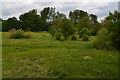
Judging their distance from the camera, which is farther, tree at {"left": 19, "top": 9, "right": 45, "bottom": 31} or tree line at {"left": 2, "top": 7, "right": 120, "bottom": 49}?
tree at {"left": 19, "top": 9, "right": 45, "bottom": 31}

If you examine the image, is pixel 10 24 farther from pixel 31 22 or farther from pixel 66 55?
pixel 66 55

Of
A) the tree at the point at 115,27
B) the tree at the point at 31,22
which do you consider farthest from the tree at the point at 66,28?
the tree at the point at 31,22

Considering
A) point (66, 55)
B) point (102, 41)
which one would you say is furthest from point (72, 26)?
point (66, 55)

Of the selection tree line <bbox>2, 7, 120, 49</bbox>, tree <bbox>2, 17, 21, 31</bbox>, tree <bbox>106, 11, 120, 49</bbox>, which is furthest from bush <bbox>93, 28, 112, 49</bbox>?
tree <bbox>2, 17, 21, 31</bbox>

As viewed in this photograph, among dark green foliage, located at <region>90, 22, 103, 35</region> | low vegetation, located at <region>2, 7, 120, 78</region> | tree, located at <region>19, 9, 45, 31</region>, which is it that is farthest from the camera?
tree, located at <region>19, 9, 45, 31</region>

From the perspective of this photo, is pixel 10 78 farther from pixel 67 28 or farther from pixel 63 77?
pixel 67 28

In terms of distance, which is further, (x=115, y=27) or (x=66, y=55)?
(x=115, y=27)

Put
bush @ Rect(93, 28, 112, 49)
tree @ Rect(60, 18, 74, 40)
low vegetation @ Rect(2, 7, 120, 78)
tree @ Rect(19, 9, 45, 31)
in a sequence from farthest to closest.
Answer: tree @ Rect(19, 9, 45, 31) → tree @ Rect(60, 18, 74, 40) → bush @ Rect(93, 28, 112, 49) → low vegetation @ Rect(2, 7, 120, 78)

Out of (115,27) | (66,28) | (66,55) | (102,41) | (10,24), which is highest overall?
(10,24)

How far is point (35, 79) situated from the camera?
5.52 metres

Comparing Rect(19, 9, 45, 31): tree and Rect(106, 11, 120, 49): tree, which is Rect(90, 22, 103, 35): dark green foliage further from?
Rect(106, 11, 120, 49): tree

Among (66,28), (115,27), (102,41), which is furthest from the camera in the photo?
(66,28)

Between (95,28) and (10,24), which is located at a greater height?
(10,24)

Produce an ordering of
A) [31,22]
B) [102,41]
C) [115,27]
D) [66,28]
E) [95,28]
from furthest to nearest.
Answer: [31,22], [95,28], [66,28], [102,41], [115,27]
